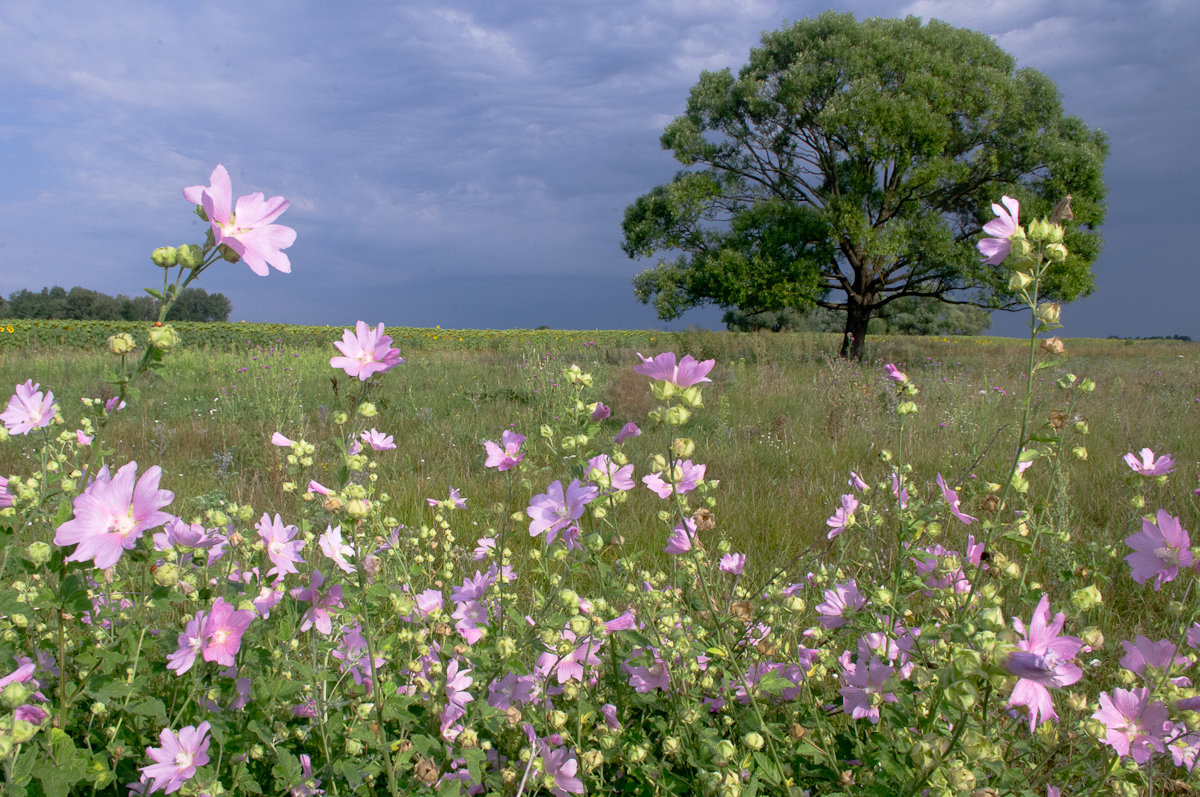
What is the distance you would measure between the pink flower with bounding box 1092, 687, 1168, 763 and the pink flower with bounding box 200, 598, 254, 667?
1402 mm

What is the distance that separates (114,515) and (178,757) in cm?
42

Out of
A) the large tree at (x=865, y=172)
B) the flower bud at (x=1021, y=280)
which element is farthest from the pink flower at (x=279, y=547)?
the large tree at (x=865, y=172)

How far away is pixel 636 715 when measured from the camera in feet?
4.81

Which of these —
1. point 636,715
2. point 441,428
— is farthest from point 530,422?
point 636,715

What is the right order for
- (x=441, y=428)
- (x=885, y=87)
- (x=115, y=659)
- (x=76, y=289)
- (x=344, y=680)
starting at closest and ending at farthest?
(x=115, y=659) < (x=344, y=680) < (x=441, y=428) < (x=885, y=87) < (x=76, y=289)

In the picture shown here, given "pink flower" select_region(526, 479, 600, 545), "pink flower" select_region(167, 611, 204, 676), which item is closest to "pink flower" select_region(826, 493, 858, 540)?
"pink flower" select_region(526, 479, 600, 545)

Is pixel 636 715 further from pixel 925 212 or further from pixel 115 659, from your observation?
pixel 925 212

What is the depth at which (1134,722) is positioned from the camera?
1.13m

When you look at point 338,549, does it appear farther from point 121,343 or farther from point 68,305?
point 68,305

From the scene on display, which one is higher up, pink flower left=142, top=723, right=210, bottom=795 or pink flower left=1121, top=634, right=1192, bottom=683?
pink flower left=1121, top=634, right=1192, bottom=683

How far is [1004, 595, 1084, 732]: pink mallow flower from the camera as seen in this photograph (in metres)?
0.74

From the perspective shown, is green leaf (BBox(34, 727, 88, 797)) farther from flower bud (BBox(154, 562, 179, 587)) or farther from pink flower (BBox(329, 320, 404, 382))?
pink flower (BBox(329, 320, 404, 382))

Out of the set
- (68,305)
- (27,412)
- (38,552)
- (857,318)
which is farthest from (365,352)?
(68,305)

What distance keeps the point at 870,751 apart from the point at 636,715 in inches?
19.6
